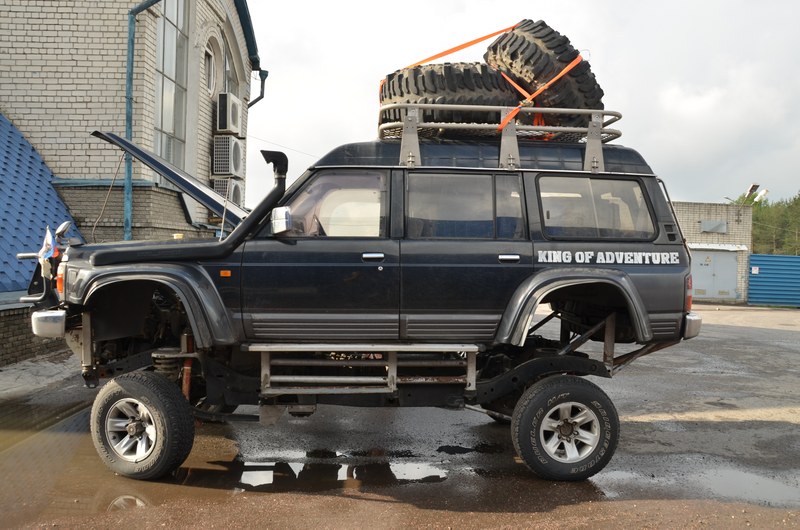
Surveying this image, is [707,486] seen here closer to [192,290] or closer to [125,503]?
[192,290]

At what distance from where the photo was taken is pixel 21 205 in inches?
377

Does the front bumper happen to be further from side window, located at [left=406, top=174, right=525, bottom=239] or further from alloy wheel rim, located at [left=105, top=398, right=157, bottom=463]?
side window, located at [left=406, top=174, right=525, bottom=239]

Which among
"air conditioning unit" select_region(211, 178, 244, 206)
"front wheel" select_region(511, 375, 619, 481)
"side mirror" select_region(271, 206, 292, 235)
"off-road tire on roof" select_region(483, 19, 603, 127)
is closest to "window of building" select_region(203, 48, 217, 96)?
"air conditioning unit" select_region(211, 178, 244, 206)

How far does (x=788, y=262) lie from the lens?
85.1ft

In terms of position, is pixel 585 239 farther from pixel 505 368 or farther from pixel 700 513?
pixel 700 513

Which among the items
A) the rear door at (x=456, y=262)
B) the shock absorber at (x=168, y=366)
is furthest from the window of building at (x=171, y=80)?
the rear door at (x=456, y=262)

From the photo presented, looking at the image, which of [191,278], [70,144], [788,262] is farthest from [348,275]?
[788,262]

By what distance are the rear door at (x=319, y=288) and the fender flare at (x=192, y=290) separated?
7.3 inches

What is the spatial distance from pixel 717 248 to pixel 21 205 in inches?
974

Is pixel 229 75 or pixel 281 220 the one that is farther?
pixel 229 75

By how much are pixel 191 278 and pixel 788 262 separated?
27474 mm

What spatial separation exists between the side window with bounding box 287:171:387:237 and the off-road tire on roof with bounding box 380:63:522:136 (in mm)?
755

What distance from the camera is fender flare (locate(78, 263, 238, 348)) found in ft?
14.6

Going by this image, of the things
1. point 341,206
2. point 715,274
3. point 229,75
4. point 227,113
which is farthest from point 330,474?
point 715,274
